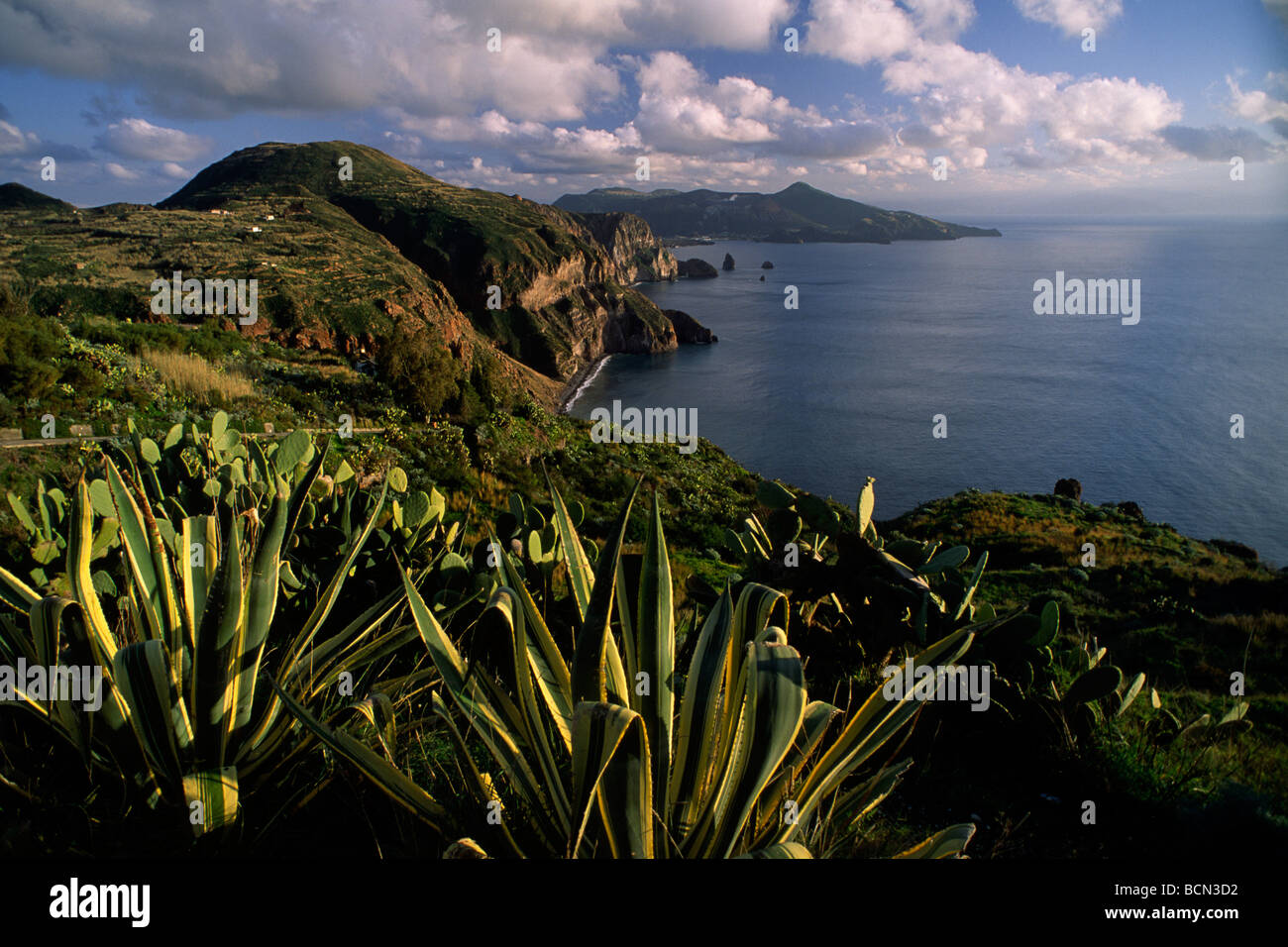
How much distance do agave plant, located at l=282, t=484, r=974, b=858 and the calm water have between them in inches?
1632

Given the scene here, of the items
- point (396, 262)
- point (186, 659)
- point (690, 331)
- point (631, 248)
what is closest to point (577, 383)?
point (690, 331)

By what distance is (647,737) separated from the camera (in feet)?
4.70

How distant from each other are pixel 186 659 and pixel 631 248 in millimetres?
176067

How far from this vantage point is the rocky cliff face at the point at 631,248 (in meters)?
164

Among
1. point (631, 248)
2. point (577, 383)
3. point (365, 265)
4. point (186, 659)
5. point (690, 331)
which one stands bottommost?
point (186, 659)

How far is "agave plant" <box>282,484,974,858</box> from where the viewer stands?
143 cm

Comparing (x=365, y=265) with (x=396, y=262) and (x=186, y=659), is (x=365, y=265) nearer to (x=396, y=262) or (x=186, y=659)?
(x=396, y=262)

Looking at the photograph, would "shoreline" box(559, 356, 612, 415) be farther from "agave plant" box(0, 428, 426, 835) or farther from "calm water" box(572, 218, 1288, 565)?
"agave plant" box(0, 428, 426, 835)

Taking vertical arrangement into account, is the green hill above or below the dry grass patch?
above

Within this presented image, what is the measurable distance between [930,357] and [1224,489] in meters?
33.9

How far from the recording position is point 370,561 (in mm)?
3295

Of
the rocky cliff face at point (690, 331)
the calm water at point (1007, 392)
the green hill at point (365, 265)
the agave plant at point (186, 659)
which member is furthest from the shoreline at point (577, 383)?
the agave plant at point (186, 659)

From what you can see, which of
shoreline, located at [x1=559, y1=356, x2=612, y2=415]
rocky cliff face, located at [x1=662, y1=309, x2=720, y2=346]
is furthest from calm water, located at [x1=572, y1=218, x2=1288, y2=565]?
rocky cliff face, located at [x1=662, y1=309, x2=720, y2=346]
